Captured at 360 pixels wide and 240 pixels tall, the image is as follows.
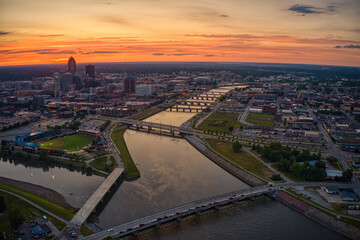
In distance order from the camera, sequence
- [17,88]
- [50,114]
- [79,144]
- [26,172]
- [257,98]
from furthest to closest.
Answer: [17,88], [257,98], [50,114], [79,144], [26,172]

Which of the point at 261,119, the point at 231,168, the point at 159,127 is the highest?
the point at 261,119

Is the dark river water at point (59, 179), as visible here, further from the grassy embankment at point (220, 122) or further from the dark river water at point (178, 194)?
the grassy embankment at point (220, 122)

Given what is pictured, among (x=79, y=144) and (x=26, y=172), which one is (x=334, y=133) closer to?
(x=79, y=144)

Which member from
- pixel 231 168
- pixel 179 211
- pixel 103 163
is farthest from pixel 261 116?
pixel 179 211

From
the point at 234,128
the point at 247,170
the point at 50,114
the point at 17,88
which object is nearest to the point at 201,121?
the point at 234,128

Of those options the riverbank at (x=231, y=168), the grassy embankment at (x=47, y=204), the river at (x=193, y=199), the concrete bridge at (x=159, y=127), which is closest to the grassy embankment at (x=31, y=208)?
the grassy embankment at (x=47, y=204)

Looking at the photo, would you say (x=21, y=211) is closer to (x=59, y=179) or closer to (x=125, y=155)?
(x=59, y=179)

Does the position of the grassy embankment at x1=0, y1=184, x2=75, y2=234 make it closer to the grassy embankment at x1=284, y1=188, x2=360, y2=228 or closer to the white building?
the grassy embankment at x1=284, y1=188, x2=360, y2=228

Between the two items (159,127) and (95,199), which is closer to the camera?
(95,199)
